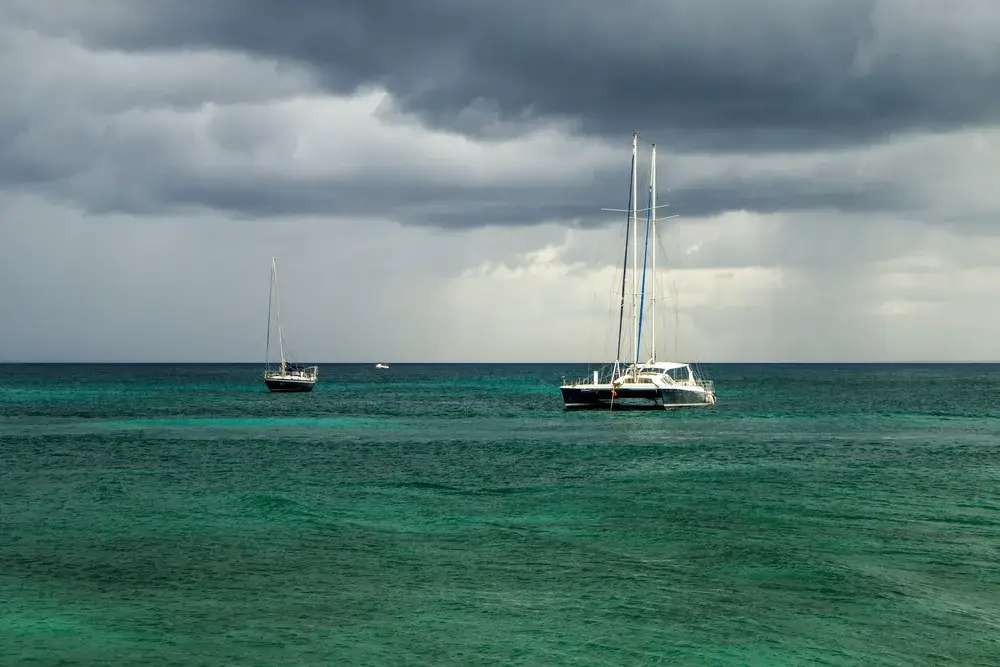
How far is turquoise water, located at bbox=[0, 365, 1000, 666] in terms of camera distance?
70.9 ft

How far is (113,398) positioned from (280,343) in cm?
2602

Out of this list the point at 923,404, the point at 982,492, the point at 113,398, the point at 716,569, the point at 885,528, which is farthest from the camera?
the point at 113,398

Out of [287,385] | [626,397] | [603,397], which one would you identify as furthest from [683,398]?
[287,385]

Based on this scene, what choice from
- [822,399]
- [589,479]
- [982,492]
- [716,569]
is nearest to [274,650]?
[716,569]

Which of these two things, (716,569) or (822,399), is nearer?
(716,569)

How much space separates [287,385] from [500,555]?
4896 inches

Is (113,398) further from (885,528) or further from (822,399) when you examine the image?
(885,528)

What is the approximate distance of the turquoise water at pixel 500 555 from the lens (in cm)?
2162

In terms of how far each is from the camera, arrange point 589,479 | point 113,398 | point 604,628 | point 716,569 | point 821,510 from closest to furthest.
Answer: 1. point 604,628
2. point 716,569
3. point 821,510
4. point 589,479
5. point 113,398

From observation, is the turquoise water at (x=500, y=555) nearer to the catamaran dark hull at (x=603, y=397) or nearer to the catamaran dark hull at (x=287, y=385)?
the catamaran dark hull at (x=603, y=397)

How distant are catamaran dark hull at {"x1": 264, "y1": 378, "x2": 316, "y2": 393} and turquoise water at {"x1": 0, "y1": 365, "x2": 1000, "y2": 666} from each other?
83.3m

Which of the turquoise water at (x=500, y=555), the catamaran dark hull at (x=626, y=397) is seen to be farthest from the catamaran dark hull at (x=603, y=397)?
the turquoise water at (x=500, y=555)

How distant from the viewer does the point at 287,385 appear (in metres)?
150

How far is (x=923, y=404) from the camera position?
127m
